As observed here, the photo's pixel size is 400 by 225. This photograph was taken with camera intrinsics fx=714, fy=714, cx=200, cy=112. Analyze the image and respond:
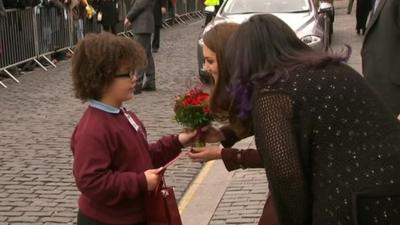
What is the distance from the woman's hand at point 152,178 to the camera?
281 centimetres

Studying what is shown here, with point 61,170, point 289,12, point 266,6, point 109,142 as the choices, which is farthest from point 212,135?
point 266,6

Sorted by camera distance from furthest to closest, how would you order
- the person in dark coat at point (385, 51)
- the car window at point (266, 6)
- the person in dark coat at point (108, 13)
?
the person in dark coat at point (108, 13) → the car window at point (266, 6) → the person in dark coat at point (385, 51)

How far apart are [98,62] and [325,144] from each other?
1085 millimetres

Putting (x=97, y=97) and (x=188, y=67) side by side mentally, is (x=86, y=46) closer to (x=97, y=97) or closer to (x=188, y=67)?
(x=97, y=97)

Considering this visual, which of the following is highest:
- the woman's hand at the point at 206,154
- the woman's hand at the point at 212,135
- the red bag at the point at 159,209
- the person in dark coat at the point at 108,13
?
the woman's hand at the point at 212,135

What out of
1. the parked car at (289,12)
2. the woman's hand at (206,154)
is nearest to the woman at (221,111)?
the woman's hand at (206,154)

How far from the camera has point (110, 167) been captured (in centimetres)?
281

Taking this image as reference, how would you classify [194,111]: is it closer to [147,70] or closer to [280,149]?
[280,149]

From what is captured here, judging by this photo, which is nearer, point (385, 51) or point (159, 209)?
point (159, 209)

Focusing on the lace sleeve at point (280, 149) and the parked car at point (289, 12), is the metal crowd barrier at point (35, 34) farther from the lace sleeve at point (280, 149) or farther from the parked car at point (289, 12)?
the lace sleeve at point (280, 149)

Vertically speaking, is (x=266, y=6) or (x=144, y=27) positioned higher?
(x=266, y=6)

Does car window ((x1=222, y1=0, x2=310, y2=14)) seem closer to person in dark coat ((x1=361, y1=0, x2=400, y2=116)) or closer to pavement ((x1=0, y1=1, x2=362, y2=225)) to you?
pavement ((x1=0, y1=1, x2=362, y2=225))

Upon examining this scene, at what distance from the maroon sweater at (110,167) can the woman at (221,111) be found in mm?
261

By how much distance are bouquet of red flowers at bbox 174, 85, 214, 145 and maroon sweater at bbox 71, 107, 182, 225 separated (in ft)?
0.61
